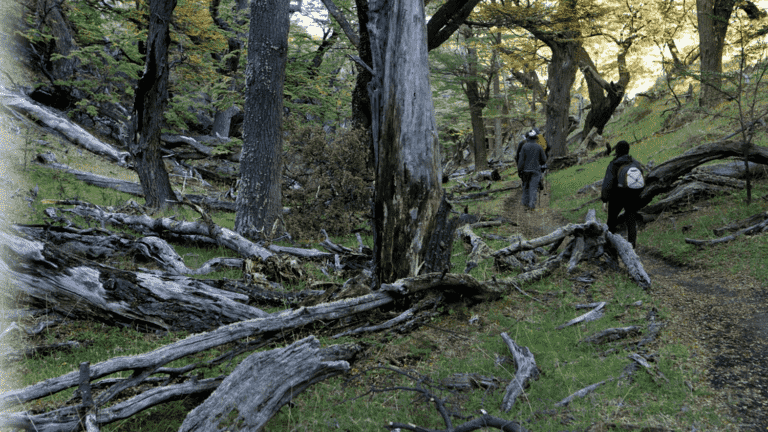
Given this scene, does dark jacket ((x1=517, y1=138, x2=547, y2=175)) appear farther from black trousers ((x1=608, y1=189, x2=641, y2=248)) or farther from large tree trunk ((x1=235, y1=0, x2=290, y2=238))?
large tree trunk ((x1=235, y1=0, x2=290, y2=238))

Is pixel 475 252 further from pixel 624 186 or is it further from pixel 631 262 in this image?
pixel 624 186

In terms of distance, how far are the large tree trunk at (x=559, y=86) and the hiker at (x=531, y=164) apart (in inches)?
330

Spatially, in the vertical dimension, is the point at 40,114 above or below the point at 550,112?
below

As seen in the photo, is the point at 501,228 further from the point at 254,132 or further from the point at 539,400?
the point at 539,400

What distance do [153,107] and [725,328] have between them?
10.2 metres

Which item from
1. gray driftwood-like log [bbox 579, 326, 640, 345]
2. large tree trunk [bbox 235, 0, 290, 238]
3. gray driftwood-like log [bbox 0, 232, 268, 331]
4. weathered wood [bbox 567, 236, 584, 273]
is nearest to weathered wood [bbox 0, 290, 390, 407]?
gray driftwood-like log [bbox 0, 232, 268, 331]

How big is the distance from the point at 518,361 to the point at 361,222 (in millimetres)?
7067

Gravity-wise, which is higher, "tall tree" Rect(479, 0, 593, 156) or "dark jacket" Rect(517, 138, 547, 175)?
"tall tree" Rect(479, 0, 593, 156)

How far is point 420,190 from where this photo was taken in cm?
484

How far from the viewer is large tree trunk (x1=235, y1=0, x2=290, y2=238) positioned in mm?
8375

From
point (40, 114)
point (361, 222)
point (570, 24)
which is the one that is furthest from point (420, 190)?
point (40, 114)

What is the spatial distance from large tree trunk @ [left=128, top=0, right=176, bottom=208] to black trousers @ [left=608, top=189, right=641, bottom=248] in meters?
9.16

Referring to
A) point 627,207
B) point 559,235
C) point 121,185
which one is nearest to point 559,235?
point 559,235

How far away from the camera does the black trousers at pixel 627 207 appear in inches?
280
